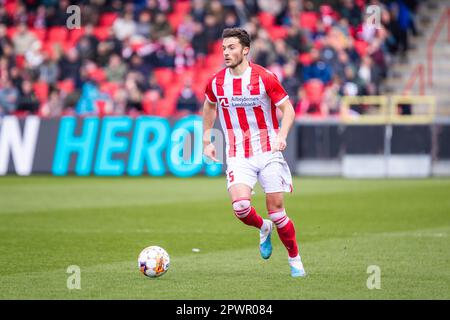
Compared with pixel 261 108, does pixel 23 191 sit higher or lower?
lower

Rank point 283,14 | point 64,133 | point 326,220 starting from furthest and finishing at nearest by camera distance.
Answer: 1. point 283,14
2. point 64,133
3. point 326,220

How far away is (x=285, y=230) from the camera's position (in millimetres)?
9367

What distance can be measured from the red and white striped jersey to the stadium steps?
55.8ft

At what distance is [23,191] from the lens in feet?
63.0

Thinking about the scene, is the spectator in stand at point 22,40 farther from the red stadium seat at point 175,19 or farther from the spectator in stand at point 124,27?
the red stadium seat at point 175,19

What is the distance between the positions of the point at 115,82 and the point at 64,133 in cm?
222

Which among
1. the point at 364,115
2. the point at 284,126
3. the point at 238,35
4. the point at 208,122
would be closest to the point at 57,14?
the point at 364,115

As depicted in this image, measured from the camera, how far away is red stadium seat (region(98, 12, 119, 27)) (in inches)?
1088

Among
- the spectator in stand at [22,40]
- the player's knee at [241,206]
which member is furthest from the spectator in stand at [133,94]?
the player's knee at [241,206]

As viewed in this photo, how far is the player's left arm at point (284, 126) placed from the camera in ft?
29.5

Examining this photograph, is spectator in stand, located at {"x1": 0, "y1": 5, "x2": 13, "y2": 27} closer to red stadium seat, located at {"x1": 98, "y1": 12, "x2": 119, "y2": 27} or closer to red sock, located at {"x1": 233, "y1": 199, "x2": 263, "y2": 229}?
red stadium seat, located at {"x1": 98, "y1": 12, "x2": 119, "y2": 27}

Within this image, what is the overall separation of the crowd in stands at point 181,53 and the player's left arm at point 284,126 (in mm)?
14257
